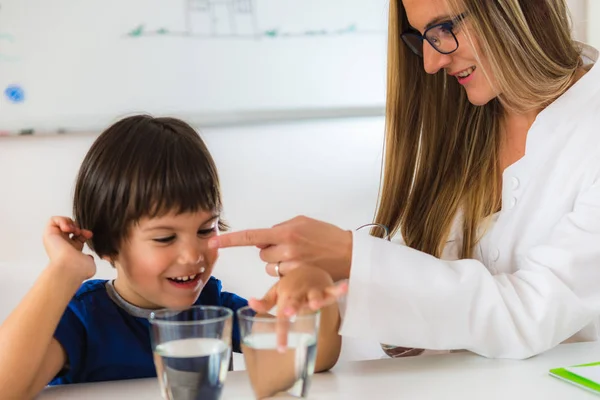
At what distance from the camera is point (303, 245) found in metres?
1.07

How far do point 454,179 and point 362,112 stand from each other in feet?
4.48

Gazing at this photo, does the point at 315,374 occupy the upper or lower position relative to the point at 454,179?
lower

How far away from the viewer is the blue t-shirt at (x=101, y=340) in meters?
1.18

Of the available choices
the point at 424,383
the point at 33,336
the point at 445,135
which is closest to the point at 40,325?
the point at 33,336

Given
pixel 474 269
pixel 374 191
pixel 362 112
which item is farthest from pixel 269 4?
pixel 474 269

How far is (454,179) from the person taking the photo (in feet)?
5.19

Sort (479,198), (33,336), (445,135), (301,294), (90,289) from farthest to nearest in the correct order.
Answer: (445,135)
(479,198)
(90,289)
(33,336)
(301,294)

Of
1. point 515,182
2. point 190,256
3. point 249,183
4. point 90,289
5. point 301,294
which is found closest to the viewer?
point 301,294

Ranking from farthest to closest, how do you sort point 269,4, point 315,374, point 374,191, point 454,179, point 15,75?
1. point 374,191
2. point 269,4
3. point 15,75
4. point 454,179
5. point 315,374

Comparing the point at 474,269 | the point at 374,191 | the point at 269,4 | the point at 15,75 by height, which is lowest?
the point at 374,191

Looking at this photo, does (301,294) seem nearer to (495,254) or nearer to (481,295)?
(481,295)

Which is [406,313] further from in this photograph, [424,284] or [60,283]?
[60,283]

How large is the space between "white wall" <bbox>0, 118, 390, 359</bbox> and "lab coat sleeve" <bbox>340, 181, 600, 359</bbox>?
4.44 feet

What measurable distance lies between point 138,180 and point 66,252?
180 mm
